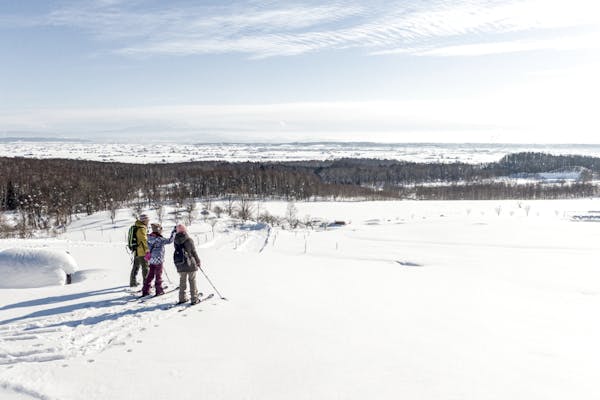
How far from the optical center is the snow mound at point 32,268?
369 inches

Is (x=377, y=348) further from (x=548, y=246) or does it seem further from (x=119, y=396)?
(x=548, y=246)

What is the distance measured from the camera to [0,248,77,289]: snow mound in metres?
9.37

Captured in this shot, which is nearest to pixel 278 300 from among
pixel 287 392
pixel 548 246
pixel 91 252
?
pixel 287 392

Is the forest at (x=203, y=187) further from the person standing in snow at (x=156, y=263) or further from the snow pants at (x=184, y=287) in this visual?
the snow pants at (x=184, y=287)

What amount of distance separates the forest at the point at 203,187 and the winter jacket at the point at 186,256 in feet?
148

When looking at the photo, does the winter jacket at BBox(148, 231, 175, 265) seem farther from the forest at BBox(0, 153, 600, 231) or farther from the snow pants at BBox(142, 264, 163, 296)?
the forest at BBox(0, 153, 600, 231)

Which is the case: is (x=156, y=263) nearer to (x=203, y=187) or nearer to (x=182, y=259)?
(x=182, y=259)

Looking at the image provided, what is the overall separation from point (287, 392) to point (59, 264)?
7.86 metres

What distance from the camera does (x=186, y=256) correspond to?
823 centimetres

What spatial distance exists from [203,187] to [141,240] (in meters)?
96.1

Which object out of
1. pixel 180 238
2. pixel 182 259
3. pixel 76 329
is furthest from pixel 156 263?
pixel 76 329

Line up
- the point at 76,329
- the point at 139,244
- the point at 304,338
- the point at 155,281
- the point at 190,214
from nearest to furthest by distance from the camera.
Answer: the point at 304,338 → the point at 76,329 → the point at 155,281 → the point at 139,244 → the point at 190,214

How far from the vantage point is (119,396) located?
15.2 feet

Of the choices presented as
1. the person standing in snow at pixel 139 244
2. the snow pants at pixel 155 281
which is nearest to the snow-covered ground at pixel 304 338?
the snow pants at pixel 155 281
